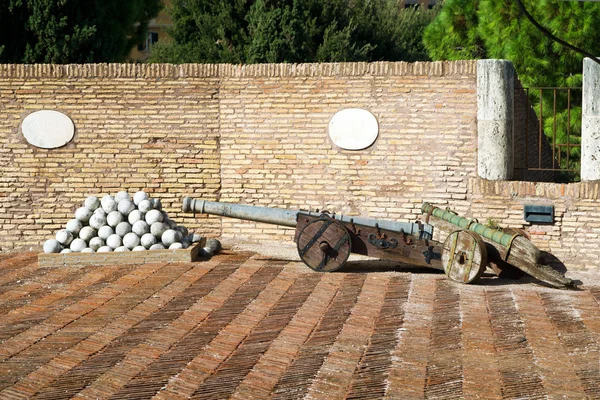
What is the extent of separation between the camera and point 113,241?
10.1 metres

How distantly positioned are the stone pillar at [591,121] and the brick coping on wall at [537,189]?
0.42ft

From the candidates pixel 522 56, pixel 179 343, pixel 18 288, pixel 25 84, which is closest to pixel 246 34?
pixel 522 56

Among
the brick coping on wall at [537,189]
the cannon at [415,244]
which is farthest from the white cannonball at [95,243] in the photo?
the brick coping on wall at [537,189]

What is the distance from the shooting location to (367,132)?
34.3ft

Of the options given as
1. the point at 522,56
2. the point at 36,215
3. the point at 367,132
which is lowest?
the point at 36,215

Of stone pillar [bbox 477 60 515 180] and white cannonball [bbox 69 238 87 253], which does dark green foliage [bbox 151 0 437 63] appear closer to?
stone pillar [bbox 477 60 515 180]

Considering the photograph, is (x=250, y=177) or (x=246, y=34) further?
(x=246, y=34)

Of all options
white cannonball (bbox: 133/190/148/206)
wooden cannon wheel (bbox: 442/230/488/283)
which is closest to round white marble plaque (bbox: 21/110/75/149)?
white cannonball (bbox: 133/190/148/206)

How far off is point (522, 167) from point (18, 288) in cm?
557

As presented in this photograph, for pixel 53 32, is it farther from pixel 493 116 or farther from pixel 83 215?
pixel 493 116

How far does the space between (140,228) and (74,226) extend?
0.73m

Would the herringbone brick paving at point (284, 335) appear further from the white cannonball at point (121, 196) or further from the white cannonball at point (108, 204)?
the white cannonball at point (121, 196)

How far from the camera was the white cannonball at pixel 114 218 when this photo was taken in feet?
33.4

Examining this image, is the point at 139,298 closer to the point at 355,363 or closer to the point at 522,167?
the point at 355,363
